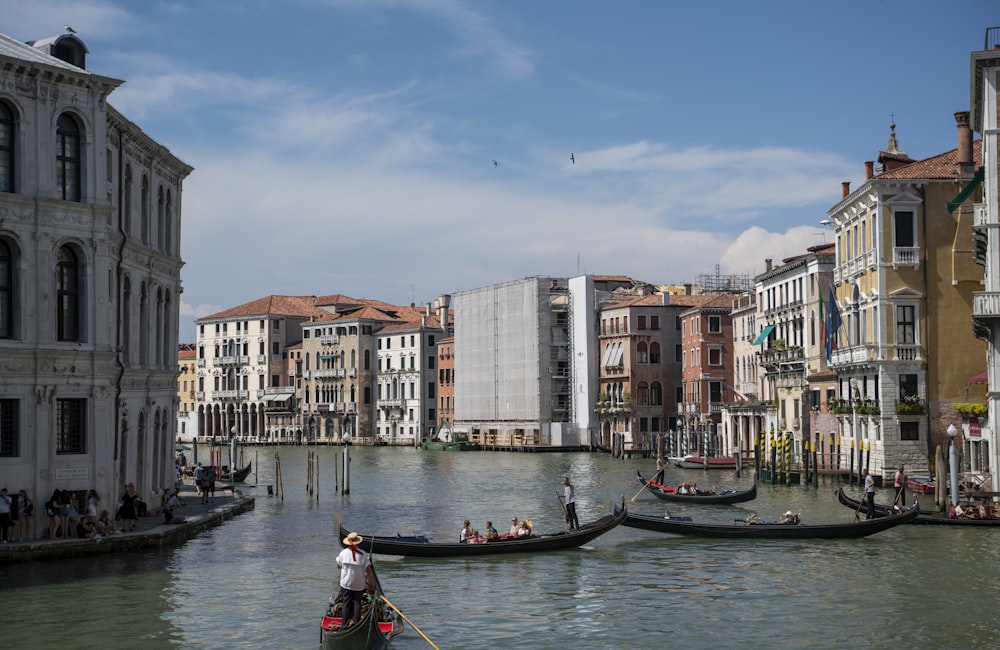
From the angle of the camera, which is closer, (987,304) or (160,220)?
(987,304)

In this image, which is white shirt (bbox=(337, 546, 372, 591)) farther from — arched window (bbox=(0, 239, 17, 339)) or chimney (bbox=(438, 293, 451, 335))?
chimney (bbox=(438, 293, 451, 335))

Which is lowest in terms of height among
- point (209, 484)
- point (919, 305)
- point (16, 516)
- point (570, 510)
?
point (570, 510)

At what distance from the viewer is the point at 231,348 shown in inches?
3898

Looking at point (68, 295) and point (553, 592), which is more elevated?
point (68, 295)

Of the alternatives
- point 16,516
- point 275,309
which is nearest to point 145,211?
point 16,516

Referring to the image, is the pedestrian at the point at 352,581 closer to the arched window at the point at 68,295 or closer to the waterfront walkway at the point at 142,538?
the waterfront walkway at the point at 142,538

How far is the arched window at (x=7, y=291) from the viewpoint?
20094 millimetres

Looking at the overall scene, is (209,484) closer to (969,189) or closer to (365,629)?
(365,629)

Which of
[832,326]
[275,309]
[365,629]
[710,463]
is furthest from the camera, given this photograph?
[275,309]

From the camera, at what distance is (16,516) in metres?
19.7

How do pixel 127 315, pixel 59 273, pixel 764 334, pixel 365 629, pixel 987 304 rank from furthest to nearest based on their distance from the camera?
1. pixel 764 334
2. pixel 987 304
3. pixel 127 315
4. pixel 59 273
5. pixel 365 629

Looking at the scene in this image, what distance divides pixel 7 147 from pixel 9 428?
4450mm

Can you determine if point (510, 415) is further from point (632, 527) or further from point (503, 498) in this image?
point (632, 527)

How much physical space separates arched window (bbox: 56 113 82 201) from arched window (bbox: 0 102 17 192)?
0.72 metres
